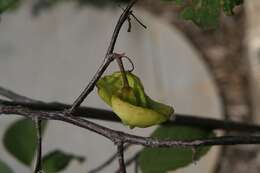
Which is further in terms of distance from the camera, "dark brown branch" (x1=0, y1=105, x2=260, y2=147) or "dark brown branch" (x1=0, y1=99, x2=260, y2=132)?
"dark brown branch" (x1=0, y1=99, x2=260, y2=132)

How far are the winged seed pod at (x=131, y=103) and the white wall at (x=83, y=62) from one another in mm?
1378

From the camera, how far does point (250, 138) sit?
425mm

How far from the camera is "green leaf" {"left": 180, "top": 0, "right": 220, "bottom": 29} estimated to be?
574 millimetres

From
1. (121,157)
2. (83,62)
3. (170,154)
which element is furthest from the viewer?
(83,62)

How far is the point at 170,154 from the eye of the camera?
0.69 meters

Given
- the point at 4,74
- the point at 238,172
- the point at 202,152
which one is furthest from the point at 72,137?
the point at 202,152

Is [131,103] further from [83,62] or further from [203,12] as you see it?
[83,62]

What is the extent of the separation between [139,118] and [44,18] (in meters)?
1.90

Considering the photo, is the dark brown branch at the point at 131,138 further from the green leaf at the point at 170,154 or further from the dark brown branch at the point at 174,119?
the green leaf at the point at 170,154

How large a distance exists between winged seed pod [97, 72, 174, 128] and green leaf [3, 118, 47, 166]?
1.02ft

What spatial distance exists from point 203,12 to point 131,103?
0.62 feet

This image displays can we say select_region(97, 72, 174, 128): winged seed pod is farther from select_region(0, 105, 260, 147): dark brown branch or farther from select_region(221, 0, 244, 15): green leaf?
select_region(221, 0, 244, 15): green leaf

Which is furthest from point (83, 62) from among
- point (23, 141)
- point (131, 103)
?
point (131, 103)

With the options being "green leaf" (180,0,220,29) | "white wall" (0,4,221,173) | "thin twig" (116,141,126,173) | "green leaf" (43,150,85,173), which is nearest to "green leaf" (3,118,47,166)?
"green leaf" (43,150,85,173)
